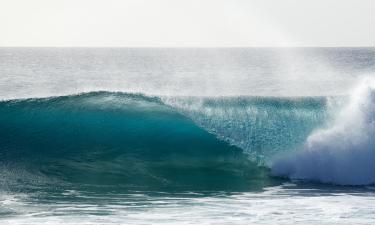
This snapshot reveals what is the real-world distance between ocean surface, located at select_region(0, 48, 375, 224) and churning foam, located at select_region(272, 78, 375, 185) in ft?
0.07

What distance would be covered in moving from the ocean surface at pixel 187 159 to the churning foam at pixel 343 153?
20 mm

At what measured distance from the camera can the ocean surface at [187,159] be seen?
12.0 meters

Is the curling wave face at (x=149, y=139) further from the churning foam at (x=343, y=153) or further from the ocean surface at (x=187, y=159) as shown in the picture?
the churning foam at (x=343, y=153)

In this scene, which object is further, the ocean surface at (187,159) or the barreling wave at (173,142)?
the barreling wave at (173,142)

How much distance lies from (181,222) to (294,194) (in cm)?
310

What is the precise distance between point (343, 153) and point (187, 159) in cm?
337

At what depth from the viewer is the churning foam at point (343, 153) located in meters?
14.9

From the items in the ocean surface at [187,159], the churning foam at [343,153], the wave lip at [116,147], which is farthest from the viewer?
the wave lip at [116,147]

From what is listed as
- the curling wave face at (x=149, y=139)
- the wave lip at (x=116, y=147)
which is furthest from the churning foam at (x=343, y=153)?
the wave lip at (x=116, y=147)

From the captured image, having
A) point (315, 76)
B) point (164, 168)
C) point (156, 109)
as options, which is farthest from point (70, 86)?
point (164, 168)

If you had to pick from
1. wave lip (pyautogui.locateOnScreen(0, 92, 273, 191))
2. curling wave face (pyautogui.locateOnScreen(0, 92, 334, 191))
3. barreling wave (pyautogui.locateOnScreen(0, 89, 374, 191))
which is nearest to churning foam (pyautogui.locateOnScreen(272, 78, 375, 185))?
barreling wave (pyautogui.locateOnScreen(0, 89, 374, 191))

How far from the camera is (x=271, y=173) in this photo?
15.4 metres

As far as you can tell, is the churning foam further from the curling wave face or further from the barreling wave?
the curling wave face

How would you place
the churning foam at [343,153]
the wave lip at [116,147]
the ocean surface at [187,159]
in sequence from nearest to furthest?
the ocean surface at [187,159] → the churning foam at [343,153] → the wave lip at [116,147]
